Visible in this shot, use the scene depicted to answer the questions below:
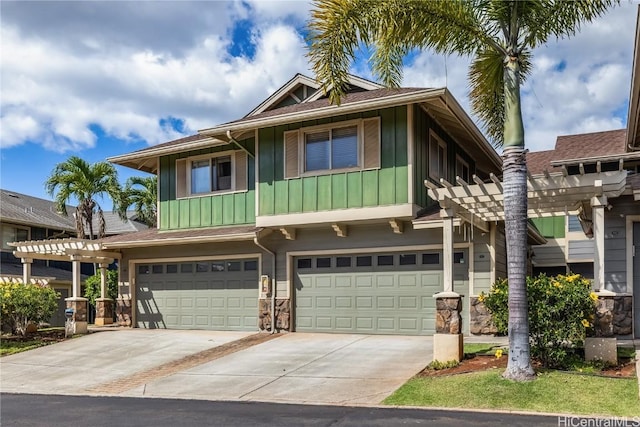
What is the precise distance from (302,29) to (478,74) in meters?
3.62

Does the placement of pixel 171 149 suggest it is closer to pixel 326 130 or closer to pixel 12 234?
pixel 326 130

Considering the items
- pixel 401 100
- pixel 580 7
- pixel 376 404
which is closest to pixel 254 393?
pixel 376 404

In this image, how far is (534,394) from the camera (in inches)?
319

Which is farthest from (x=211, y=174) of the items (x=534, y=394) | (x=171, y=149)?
(x=534, y=394)

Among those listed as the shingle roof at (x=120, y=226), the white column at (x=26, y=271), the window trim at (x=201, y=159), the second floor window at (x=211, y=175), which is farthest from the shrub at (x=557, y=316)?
the shingle roof at (x=120, y=226)

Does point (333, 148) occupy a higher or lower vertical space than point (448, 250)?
higher

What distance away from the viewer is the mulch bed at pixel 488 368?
887cm

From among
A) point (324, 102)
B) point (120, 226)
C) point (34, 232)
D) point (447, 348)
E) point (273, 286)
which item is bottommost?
point (447, 348)

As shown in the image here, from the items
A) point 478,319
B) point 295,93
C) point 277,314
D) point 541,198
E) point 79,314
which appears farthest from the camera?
point 295,93

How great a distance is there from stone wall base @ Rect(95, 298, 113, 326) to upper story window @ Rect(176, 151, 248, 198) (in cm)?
479

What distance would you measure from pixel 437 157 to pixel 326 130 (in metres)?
3.07

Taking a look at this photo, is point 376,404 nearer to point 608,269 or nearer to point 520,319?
point 520,319

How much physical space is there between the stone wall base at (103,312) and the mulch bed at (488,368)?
12.7 meters

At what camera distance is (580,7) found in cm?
951
